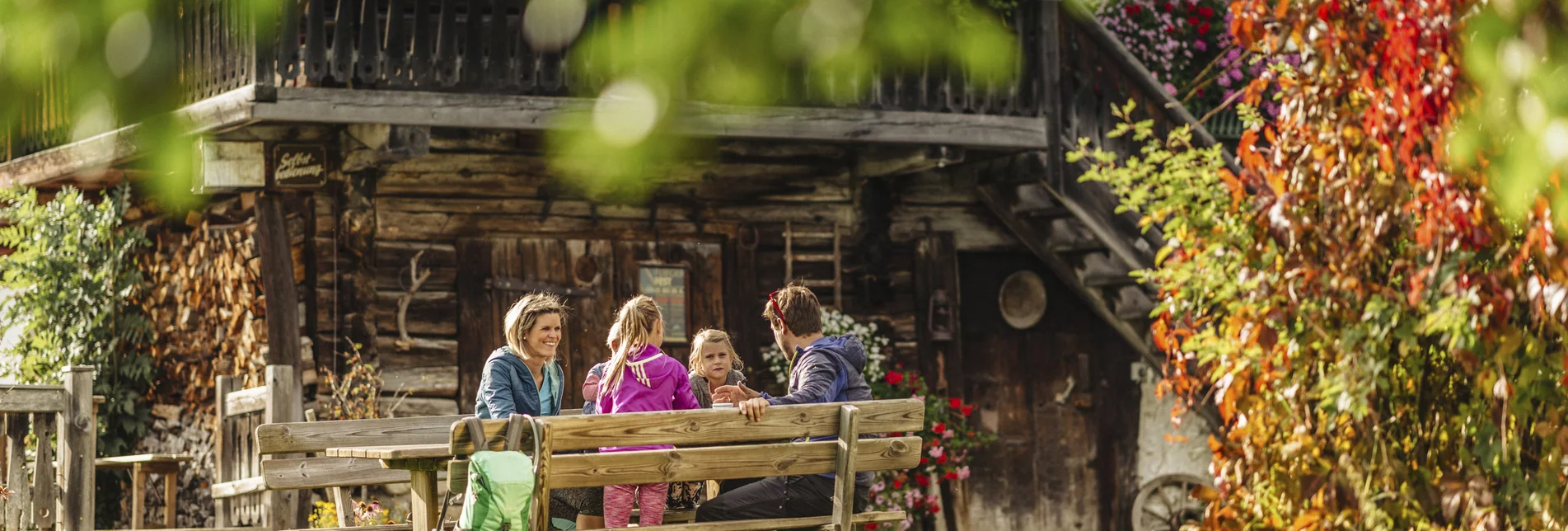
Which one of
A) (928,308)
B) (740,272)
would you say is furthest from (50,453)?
(928,308)

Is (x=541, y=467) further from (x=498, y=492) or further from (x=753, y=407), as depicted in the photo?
(x=753, y=407)

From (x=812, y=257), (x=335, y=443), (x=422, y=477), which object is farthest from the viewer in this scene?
(x=812, y=257)

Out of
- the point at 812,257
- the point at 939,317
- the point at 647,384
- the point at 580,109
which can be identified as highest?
the point at 580,109

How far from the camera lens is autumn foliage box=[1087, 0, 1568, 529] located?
11.8 feet

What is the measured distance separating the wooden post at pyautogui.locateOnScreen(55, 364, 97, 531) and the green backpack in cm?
375

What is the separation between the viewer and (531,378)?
20.6ft

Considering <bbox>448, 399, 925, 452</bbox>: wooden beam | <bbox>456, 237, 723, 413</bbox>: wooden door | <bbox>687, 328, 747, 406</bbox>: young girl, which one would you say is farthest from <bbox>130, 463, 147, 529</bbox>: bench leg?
<bbox>448, 399, 925, 452</bbox>: wooden beam

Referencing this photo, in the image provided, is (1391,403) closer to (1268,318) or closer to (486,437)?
(1268,318)

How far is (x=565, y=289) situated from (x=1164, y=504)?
15.0 ft

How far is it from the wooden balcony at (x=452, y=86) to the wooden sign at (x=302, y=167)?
2.00 feet

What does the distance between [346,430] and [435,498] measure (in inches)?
44.0

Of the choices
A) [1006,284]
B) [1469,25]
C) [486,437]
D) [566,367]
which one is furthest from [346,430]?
[1006,284]

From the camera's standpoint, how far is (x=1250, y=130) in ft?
13.7

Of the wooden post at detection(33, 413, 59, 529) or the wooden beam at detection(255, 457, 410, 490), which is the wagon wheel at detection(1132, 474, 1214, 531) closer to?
the wooden beam at detection(255, 457, 410, 490)
